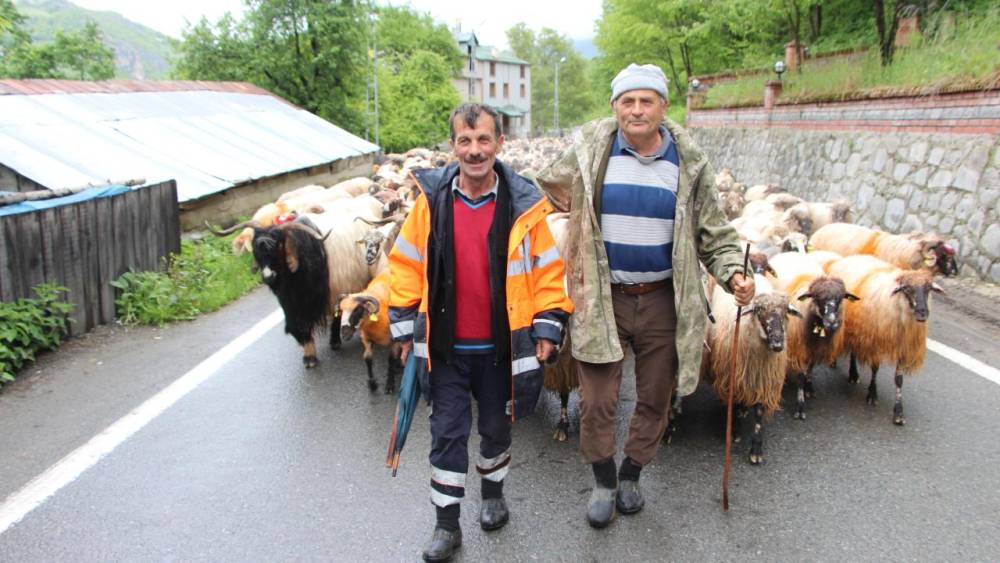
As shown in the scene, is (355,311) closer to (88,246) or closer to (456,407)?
(456,407)

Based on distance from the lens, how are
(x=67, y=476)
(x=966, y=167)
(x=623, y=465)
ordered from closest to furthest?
(x=623, y=465)
(x=67, y=476)
(x=966, y=167)

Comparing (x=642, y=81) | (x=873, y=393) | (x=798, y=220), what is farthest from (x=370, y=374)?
(x=798, y=220)

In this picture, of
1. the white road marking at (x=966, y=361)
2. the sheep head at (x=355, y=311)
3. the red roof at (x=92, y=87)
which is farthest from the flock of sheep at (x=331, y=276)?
the red roof at (x=92, y=87)

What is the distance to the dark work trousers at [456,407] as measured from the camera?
321cm

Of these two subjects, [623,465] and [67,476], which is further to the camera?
[67,476]

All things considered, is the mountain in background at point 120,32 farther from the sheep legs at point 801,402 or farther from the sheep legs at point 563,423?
the sheep legs at point 801,402

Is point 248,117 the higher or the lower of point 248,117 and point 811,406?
the higher

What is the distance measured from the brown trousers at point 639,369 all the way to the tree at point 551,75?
93.0 metres

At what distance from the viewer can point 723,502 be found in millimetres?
3764

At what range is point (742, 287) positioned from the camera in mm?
3270

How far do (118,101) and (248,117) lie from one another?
14.5ft

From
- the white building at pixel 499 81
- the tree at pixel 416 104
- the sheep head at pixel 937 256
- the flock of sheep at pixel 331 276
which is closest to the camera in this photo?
the flock of sheep at pixel 331 276

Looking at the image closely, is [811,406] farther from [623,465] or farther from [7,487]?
[7,487]

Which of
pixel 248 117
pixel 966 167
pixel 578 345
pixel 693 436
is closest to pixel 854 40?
pixel 966 167
